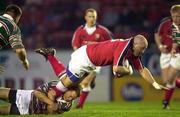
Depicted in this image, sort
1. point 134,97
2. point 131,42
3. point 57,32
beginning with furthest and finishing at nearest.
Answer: point 57,32
point 134,97
point 131,42

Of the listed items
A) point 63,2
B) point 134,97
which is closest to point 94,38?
point 134,97

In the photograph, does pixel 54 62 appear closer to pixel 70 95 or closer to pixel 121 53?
pixel 70 95

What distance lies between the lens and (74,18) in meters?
21.5

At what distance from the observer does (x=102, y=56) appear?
1094 centimetres

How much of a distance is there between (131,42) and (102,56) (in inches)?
24.7

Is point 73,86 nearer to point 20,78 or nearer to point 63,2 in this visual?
point 20,78

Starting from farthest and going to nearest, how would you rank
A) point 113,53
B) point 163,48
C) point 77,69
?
point 163,48, point 77,69, point 113,53

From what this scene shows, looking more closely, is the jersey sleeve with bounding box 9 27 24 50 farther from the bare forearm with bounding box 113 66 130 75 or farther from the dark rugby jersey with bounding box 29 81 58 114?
the bare forearm with bounding box 113 66 130 75

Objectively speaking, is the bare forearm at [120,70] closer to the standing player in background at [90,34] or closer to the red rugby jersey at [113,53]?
the red rugby jersey at [113,53]

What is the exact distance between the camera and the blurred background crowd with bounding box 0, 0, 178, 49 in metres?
20.6

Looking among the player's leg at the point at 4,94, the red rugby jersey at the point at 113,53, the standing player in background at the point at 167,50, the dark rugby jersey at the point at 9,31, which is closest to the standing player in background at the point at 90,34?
the standing player in background at the point at 167,50

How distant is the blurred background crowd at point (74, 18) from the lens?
20.6 m

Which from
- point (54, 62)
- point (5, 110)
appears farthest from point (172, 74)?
point (5, 110)

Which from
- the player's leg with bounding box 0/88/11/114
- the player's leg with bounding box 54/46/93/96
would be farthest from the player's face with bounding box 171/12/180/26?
the player's leg with bounding box 0/88/11/114
